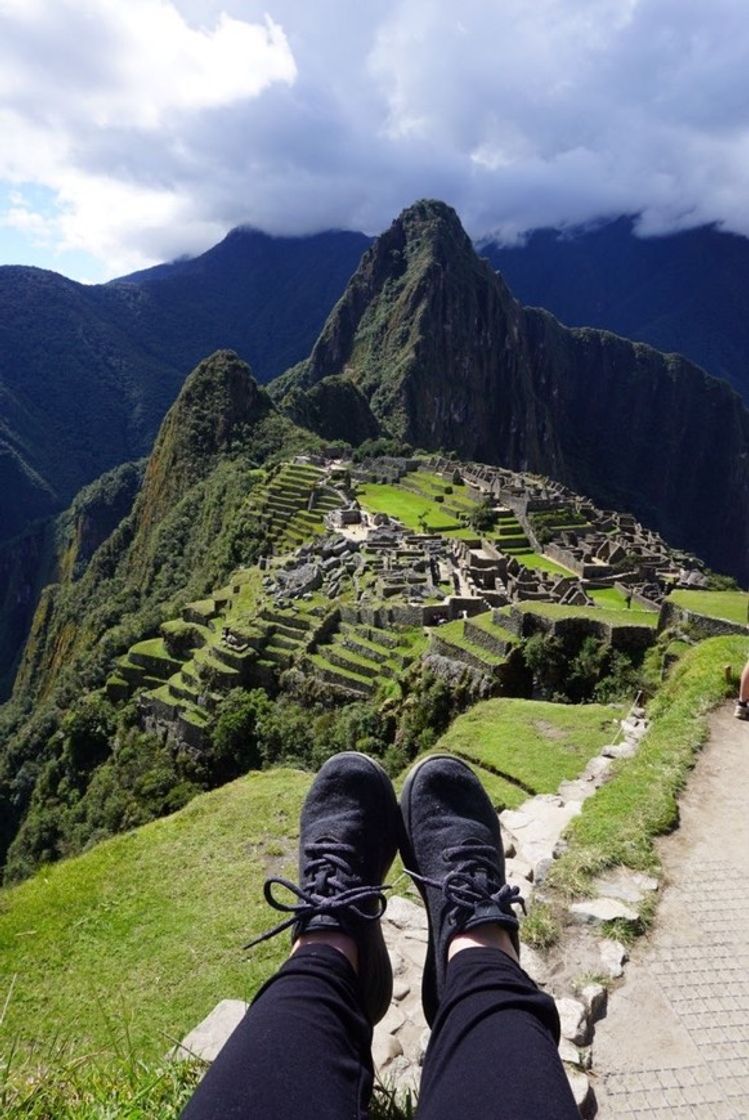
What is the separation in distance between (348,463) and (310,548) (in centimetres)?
3244

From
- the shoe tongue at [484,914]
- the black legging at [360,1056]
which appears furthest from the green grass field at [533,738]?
the black legging at [360,1056]

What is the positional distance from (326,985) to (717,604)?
33.8ft

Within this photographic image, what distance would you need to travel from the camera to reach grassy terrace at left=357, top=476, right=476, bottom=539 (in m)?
41.3

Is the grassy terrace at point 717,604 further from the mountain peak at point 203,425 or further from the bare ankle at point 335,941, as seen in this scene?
the mountain peak at point 203,425

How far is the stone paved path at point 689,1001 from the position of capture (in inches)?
90.2

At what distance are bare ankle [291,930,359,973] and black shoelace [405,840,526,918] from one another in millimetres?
400

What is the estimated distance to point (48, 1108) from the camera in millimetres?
2008

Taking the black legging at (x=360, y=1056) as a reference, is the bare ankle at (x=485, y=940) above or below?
below

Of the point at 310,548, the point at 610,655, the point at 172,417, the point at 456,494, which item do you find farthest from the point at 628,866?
the point at 172,417

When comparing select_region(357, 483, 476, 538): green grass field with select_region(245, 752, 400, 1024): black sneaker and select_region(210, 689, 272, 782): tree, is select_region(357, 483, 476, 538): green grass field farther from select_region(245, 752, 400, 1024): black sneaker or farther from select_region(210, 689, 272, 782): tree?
select_region(245, 752, 400, 1024): black sneaker

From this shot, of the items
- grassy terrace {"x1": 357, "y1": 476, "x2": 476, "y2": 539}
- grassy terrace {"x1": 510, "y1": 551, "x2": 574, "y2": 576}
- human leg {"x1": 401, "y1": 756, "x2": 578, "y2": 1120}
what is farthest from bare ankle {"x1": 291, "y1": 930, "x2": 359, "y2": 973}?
grassy terrace {"x1": 357, "y1": 476, "x2": 476, "y2": 539}

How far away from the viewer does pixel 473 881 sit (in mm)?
2709

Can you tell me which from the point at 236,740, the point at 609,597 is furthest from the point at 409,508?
the point at 236,740

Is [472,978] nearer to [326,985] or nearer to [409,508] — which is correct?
[326,985]
